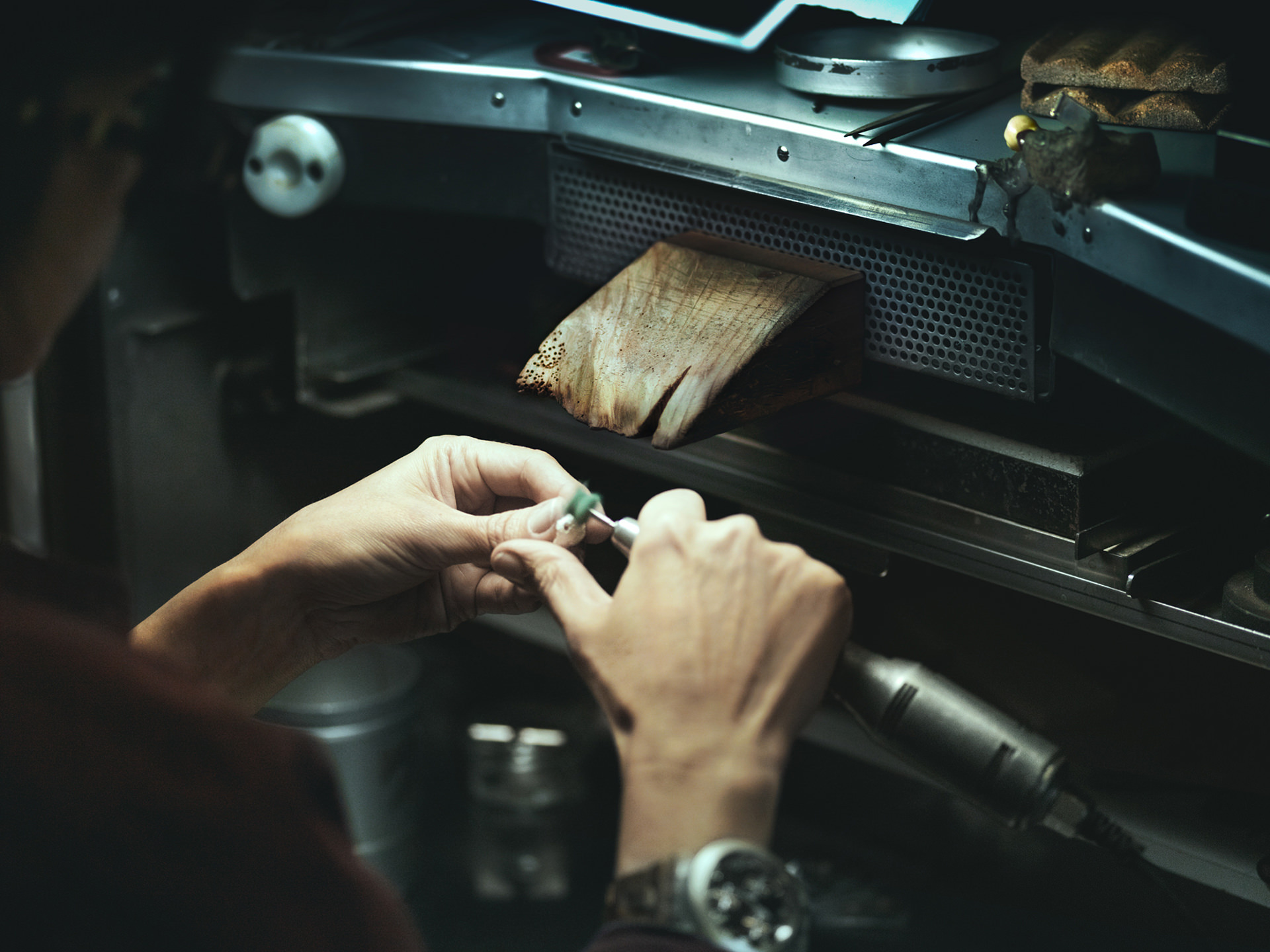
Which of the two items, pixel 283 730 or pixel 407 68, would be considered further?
pixel 407 68

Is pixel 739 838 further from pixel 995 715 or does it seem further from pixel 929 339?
pixel 929 339

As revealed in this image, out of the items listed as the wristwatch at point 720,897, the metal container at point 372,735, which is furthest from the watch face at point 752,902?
the metal container at point 372,735

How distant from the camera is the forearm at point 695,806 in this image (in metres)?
0.67

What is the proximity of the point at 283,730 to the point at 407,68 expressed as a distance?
0.70m

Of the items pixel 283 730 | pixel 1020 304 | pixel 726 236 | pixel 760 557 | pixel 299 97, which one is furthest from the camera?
pixel 299 97

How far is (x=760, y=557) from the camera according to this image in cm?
Answer: 74

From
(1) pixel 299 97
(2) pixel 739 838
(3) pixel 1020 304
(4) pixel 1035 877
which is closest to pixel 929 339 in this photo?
(3) pixel 1020 304

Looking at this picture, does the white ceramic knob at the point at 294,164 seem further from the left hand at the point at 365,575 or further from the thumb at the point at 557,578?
the thumb at the point at 557,578

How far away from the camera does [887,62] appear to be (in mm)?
938

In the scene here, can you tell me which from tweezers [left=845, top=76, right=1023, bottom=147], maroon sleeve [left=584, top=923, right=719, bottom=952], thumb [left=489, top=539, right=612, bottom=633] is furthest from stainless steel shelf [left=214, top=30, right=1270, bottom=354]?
maroon sleeve [left=584, top=923, right=719, bottom=952]

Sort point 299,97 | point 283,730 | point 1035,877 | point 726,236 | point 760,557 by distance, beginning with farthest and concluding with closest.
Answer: point 1035,877 → point 299,97 → point 726,236 → point 760,557 → point 283,730

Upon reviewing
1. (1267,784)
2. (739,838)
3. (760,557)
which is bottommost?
(1267,784)

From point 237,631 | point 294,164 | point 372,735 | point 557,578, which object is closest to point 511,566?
point 557,578

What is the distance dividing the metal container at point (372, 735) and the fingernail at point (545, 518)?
0.73 meters
